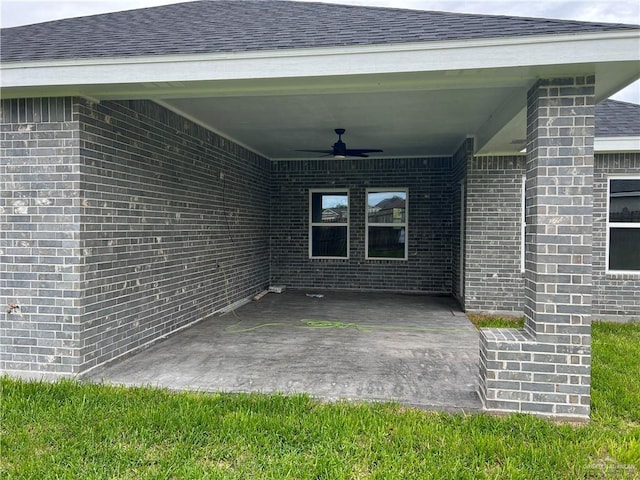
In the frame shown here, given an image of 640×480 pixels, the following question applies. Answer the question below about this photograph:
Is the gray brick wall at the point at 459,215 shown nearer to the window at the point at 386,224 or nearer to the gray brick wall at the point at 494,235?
the gray brick wall at the point at 494,235

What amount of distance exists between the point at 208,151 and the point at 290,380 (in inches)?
163

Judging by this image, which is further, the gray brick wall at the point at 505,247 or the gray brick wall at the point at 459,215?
the gray brick wall at the point at 459,215

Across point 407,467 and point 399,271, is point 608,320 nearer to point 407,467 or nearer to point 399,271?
point 399,271

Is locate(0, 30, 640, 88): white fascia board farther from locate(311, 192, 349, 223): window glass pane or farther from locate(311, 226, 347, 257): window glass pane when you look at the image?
locate(311, 226, 347, 257): window glass pane

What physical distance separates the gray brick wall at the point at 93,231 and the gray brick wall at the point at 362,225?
3965mm

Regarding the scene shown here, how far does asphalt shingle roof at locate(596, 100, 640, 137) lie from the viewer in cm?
651

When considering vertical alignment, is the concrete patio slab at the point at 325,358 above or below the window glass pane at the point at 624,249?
below

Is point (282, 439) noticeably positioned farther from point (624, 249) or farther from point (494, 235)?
point (624, 249)

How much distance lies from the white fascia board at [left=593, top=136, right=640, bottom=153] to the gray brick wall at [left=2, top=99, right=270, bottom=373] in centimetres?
632

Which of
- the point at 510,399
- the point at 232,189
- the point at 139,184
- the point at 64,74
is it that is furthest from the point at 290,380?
the point at 232,189

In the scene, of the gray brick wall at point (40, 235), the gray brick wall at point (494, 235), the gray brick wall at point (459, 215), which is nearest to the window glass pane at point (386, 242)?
the gray brick wall at point (459, 215)

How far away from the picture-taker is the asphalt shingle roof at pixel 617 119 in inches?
256

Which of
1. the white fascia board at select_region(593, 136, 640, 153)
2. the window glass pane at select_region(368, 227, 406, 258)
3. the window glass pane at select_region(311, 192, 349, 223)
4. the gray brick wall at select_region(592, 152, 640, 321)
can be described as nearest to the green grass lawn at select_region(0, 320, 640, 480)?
the gray brick wall at select_region(592, 152, 640, 321)

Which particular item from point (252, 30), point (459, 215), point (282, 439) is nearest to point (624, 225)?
point (459, 215)
